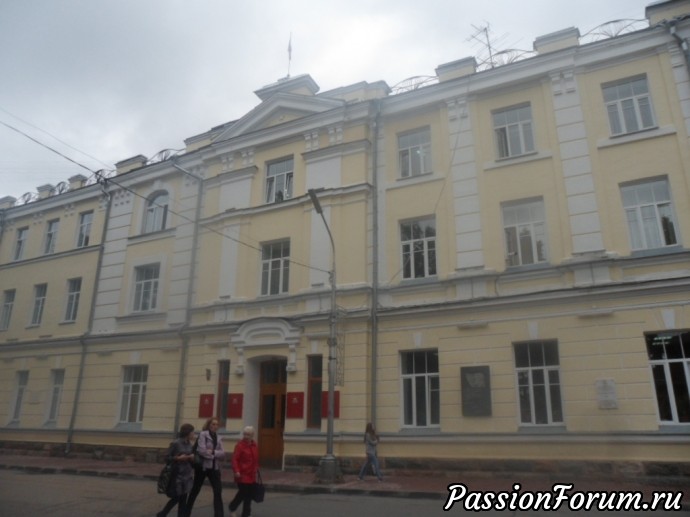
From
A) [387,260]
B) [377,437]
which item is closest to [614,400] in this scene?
[377,437]

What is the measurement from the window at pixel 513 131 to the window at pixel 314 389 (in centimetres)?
845

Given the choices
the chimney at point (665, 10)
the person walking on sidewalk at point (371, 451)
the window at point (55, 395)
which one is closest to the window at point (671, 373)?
the person walking on sidewalk at point (371, 451)

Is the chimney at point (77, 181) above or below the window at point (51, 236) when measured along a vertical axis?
above

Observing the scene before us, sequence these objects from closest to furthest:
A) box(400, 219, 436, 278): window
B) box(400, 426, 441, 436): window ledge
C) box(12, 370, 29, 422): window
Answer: box(400, 426, 441, 436): window ledge → box(400, 219, 436, 278): window → box(12, 370, 29, 422): window

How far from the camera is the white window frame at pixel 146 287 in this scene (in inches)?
838

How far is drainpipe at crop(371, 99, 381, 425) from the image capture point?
1566cm

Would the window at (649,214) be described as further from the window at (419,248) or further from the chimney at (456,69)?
the chimney at (456,69)

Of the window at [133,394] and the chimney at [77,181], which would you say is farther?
the chimney at [77,181]

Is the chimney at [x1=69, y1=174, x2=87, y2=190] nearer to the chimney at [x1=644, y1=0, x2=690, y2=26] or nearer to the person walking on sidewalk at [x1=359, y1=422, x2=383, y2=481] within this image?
the person walking on sidewalk at [x1=359, y1=422, x2=383, y2=481]

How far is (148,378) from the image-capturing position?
19969mm

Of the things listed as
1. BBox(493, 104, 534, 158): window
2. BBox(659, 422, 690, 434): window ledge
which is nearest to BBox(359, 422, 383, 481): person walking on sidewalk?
BBox(659, 422, 690, 434): window ledge

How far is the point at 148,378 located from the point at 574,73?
17.6m

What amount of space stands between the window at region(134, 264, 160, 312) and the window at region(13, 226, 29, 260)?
925cm

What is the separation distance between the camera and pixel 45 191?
27297 mm
